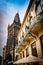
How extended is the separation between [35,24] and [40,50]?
2.17m

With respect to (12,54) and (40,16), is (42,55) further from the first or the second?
(12,54)

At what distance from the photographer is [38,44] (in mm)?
8070

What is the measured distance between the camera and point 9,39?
36.8 meters

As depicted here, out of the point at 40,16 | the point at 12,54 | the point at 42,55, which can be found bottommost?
the point at 42,55

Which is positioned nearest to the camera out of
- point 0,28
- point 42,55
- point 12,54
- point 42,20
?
point 42,20

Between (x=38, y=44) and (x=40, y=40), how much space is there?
0.42 metres

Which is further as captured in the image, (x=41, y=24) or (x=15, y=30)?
(x=15, y=30)

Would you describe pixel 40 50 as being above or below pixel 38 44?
below

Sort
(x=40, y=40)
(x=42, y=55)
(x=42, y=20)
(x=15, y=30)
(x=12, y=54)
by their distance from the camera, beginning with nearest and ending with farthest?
1. (x=42, y=20)
2. (x=42, y=55)
3. (x=40, y=40)
4. (x=12, y=54)
5. (x=15, y=30)

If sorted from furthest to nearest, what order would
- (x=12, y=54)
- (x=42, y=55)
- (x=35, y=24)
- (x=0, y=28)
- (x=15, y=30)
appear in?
(x=15, y=30) → (x=12, y=54) → (x=0, y=28) → (x=42, y=55) → (x=35, y=24)

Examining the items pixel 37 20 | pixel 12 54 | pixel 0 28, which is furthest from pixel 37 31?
pixel 12 54

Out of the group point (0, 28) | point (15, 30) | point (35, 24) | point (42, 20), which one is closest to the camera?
point (42, 20)

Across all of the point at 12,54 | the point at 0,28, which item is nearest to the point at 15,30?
the point at 12,54

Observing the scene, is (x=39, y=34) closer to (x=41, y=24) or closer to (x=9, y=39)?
(x=41, y=24)
